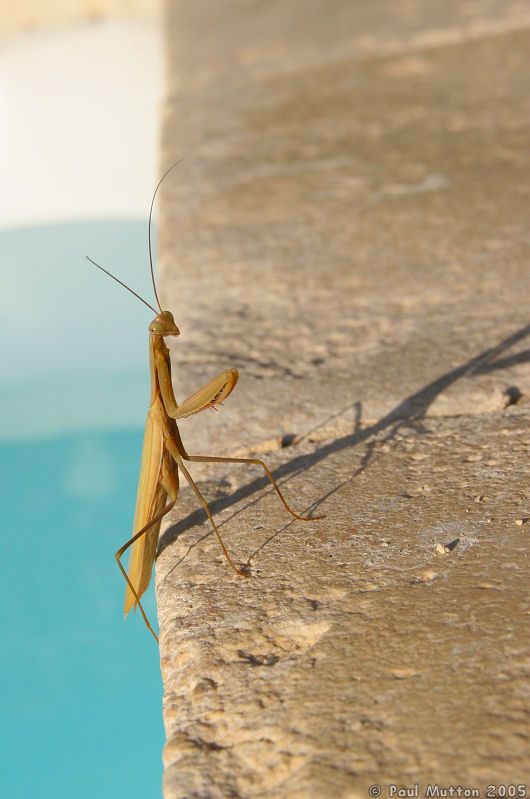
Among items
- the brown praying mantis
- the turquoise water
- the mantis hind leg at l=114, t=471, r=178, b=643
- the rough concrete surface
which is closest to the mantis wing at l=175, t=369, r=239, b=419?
the brown praying mantis

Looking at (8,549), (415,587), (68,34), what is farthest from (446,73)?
(68,34)

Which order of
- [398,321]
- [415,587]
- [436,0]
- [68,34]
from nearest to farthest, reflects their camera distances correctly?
[415,587], [398,321], [436,0], [68,34]

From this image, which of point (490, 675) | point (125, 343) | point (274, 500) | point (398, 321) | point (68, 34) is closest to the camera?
point (490, 675)

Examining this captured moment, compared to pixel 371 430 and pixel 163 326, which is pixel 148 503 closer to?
pixel 163 326

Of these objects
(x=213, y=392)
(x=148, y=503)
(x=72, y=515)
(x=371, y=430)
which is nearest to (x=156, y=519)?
(x=148, y=503)

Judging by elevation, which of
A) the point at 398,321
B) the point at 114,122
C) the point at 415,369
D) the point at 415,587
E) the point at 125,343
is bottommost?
the point at 415,587

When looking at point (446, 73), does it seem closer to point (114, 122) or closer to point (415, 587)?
point (114, 122)

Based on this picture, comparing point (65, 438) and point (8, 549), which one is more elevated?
point (65, 438)

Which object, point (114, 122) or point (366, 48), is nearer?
point (366, 48)
